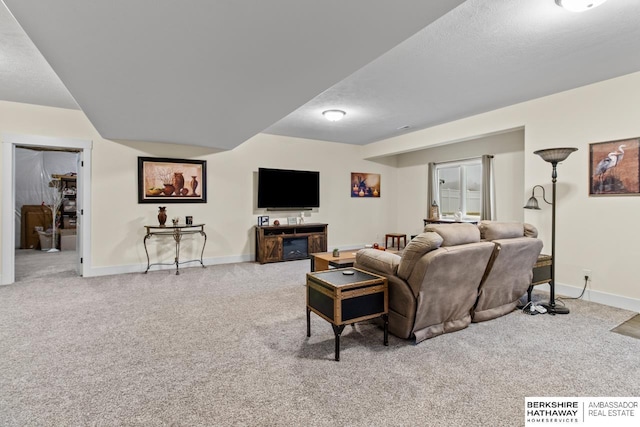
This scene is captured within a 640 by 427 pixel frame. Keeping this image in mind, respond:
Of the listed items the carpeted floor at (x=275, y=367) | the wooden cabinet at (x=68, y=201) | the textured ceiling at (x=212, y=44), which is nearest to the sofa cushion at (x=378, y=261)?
the carpeted floor at (x=275, y=367)

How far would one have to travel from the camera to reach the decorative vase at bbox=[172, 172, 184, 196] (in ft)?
18.5

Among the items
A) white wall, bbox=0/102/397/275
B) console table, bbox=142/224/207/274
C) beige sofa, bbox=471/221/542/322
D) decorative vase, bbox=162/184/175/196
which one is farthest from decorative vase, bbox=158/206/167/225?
beige sofa, bbox=471/221/542/322

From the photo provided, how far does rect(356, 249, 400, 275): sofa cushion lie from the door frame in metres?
4.51

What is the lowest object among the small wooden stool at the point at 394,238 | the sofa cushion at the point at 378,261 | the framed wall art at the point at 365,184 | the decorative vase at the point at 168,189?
the small wooden stool at the point at 394,238

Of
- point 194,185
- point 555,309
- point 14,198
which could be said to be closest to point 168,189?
point 194,185

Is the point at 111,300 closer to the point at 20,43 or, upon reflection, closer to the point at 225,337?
the point at 225,337

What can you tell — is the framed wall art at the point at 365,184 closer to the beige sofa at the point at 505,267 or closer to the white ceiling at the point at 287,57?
the white ceiling at the point at 287,57

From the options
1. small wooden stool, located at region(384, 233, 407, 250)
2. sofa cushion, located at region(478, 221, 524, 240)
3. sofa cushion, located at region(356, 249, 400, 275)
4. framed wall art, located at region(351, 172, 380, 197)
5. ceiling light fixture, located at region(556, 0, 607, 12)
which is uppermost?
ceiling light fixture, located at region(556, 0, 607, 12)

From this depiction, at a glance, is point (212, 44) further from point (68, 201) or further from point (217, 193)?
point (68, 201)

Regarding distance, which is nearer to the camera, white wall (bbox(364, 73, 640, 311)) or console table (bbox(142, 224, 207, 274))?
white wall (bbox(364, 73, 640, 311))

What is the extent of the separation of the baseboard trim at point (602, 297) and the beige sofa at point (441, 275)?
1.64 meters

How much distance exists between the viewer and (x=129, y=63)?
88.2 inches

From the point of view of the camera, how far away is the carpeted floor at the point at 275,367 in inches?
70.1

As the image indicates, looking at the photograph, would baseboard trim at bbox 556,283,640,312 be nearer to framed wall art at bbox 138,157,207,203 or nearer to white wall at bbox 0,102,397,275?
white wall at bbox 0,102,397,275
